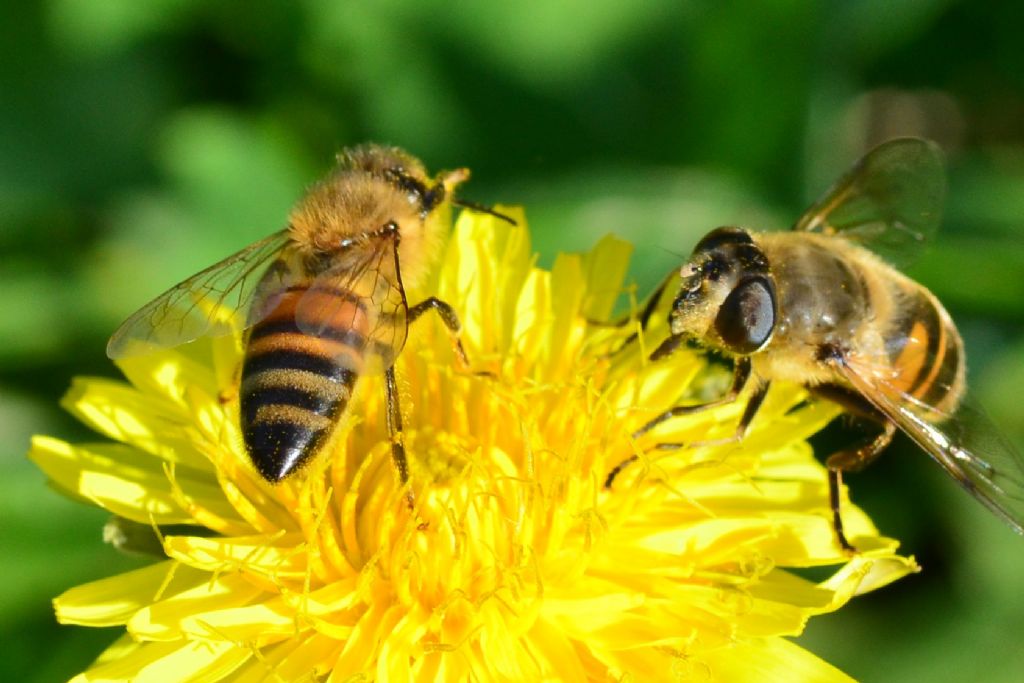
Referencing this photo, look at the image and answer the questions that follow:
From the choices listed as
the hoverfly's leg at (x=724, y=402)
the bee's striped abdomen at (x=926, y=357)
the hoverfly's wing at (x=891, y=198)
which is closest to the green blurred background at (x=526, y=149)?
the hoverfly's wing at (x=891, y=198)

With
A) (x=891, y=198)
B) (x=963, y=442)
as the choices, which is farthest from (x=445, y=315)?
(x=891, y=198)

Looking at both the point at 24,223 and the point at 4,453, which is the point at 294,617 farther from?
the point at 24,223

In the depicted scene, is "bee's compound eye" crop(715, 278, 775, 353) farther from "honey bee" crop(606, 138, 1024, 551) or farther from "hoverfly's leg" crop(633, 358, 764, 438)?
"hoverfly's leg" crop(633, 358, 764, 438)

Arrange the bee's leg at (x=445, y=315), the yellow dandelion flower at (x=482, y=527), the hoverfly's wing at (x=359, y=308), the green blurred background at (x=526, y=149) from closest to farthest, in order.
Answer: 1. the hoverfly's wing at (x=359, y=308)
2. the yellow dandelion flower at (x=482, y=527)
3. the bee's leg at (x=445, y=315)
4. the green blurred background at (x=526, y=149)

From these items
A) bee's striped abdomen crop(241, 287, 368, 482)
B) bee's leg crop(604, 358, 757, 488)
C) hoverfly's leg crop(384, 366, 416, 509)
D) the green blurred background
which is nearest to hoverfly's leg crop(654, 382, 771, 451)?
bee's leg crop(604, 358, 757, 488)

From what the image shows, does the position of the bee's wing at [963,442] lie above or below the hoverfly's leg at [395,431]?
below

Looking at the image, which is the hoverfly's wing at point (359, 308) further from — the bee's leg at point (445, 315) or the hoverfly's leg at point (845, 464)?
the hoverfly's leg at point (845, 464)

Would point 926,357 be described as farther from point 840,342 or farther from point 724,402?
point 724,402
